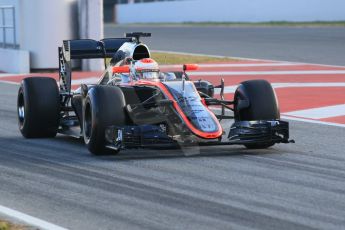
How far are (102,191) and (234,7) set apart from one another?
48454 millimetres

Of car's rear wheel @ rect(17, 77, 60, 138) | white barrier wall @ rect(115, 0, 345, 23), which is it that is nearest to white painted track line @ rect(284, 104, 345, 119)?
car's rear wheel @ rect(17, 77, 60, 138)

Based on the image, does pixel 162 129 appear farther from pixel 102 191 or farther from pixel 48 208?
pixel 48 208

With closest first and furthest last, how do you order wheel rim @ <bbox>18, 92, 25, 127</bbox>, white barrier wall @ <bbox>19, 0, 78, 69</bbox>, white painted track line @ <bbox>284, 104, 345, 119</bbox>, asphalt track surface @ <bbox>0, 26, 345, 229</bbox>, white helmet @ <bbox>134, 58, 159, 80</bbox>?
asphalt track surface @ <bbox>0, 26, 345, 229</bbox>, white helmet @ <bbox>134, 58, 159, 80</bbox>, wheel rim @ <bbox>18, 92, 25, 127</bbox>, white painted track line @ <bbox>284, 104, 345, 119</bbox>, white barrier wall @ <bbox>19, 0, 78, 69</bbox>

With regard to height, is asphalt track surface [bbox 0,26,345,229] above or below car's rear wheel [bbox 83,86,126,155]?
below

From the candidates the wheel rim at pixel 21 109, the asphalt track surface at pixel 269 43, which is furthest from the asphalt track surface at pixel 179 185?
the asphalt track surface at pixel 269 43

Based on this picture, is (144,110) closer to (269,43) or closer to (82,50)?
(82,50)

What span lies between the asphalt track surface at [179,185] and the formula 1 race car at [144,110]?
0.19 m

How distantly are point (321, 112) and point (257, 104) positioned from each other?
3982 mm

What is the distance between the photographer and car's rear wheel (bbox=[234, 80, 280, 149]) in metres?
11.1

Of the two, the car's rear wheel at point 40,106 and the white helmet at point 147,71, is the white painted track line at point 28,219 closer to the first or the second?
the white helmet at point 147,71

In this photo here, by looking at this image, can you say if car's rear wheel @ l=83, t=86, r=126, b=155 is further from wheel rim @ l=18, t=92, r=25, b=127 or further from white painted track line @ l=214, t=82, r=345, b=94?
white painted track line @ l=214, t=82, r=345, b=94

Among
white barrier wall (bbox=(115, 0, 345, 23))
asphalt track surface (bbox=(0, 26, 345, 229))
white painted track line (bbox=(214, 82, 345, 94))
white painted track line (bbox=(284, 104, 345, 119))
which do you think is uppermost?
asphalt track surface (bbox=(0, 26, 345, 229))

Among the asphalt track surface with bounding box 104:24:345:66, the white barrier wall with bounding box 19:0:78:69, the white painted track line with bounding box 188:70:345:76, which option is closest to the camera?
the white painted track line with bounding box 188:70:345:76

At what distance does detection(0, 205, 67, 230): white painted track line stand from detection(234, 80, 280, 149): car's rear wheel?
146 inches
